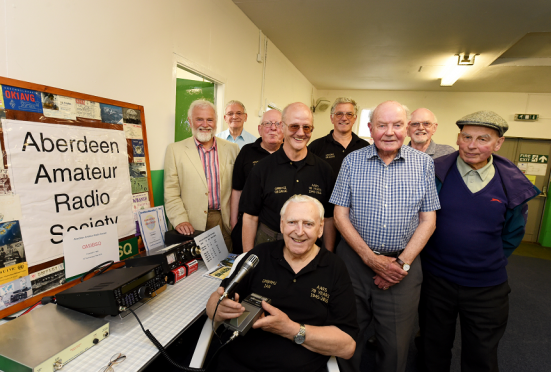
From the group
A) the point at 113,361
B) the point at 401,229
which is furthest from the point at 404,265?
the point at 113,361

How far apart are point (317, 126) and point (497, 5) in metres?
5.21

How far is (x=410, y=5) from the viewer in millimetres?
3111

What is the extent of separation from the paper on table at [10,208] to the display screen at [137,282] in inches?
25.0

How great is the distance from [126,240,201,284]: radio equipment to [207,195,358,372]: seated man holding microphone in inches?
18.6

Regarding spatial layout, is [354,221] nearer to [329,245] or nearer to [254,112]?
[329,245]

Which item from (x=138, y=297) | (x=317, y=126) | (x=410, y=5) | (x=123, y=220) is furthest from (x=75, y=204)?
(x=317, y=126)

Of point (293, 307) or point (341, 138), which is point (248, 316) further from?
point (341, 138)

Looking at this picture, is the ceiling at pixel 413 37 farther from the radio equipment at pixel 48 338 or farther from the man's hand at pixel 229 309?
the radio equipment at pixel 48 338

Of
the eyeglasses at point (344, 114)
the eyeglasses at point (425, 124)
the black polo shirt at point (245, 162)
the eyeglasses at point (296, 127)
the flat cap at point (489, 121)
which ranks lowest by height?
the black polo shirt at point (245, 162)

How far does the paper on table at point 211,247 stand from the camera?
1.91m

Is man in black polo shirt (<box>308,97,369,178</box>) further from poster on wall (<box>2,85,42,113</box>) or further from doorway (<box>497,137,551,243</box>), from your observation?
doorway (<box>497,137,551,243</box>)

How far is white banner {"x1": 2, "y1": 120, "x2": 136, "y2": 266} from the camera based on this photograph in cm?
137

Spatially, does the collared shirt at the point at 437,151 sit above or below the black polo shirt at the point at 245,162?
above

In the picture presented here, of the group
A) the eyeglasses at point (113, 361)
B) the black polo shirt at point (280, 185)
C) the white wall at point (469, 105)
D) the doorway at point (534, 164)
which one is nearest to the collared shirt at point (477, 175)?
the black polo shirt at point (280, 185)
